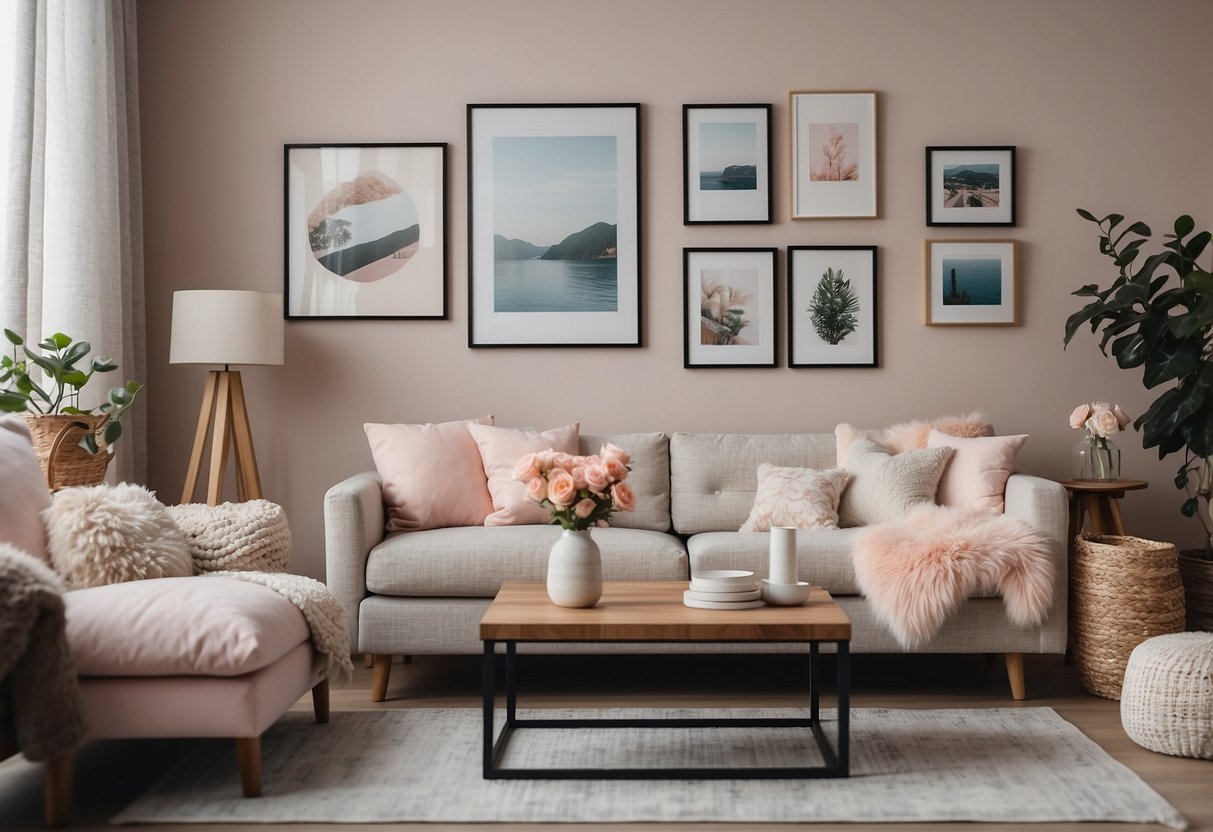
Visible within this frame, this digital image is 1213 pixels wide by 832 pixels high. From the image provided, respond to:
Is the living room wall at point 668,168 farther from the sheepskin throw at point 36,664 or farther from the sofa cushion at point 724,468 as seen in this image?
the sheepskin throw at point 36,664

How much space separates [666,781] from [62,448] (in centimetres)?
209

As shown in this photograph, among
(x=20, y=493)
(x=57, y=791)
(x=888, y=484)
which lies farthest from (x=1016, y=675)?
(x=20, y=493)

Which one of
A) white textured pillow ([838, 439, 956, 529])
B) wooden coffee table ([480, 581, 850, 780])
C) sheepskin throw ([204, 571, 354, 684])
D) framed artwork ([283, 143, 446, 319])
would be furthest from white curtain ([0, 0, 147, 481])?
white textured pillow ([838, 439, 956, 529])

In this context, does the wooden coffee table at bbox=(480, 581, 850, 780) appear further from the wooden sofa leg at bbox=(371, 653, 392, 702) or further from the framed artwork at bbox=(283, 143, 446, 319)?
the framed artwork at bbox=(283, 143, 446, 319)

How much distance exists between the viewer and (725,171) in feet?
13.7

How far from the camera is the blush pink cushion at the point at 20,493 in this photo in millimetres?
2441

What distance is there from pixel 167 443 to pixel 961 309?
3.38 metres

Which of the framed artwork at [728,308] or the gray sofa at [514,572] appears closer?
the gray sofa at [514,572]

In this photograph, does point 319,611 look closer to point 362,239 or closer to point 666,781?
point 666,781

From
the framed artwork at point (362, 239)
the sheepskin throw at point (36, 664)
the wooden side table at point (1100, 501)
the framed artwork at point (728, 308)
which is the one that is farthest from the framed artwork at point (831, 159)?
the sheepskin throw at point (36, 664)

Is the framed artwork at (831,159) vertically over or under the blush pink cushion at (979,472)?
over

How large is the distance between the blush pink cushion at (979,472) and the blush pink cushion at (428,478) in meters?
1.66

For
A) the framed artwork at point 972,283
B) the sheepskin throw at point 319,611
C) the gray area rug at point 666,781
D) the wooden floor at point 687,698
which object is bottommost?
the wooden floor at point 687,698

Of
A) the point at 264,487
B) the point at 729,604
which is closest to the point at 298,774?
the point at 729,604
